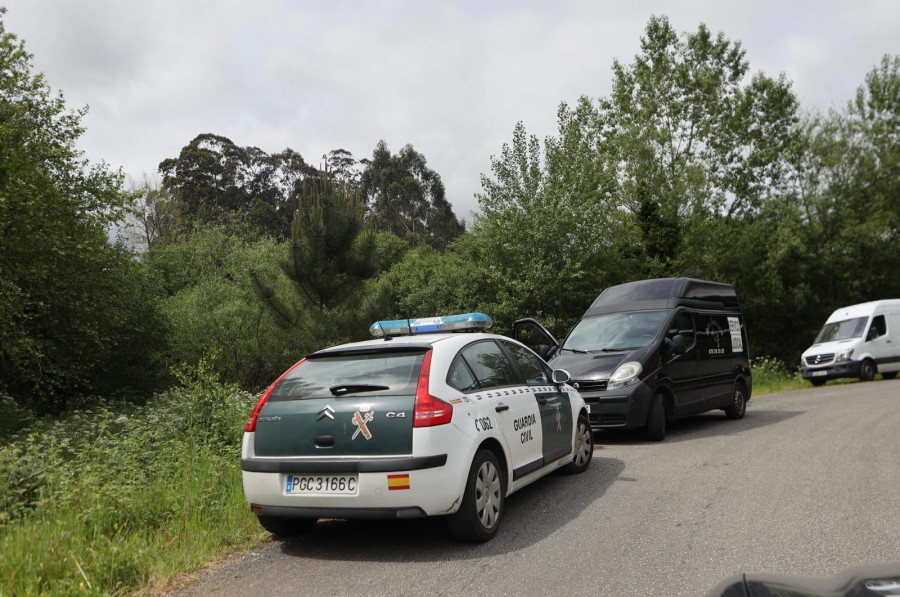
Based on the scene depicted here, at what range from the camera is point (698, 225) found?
1278 inches

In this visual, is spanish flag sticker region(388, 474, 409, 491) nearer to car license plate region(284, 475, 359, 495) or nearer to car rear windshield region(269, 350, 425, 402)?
car license plate region(284, 475, 359, 495)

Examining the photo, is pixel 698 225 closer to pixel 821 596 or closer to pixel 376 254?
pixel 376 254

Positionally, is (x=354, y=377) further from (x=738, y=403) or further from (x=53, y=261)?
Answer: (x=53, y=261)

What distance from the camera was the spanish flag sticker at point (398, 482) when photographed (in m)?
4.95

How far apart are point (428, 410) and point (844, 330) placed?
22.7 metres

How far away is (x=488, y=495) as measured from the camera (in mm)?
5535

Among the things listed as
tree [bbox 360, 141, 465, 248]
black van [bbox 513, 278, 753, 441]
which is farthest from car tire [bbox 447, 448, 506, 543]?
tree [bbox 360, 141, 465, 248]

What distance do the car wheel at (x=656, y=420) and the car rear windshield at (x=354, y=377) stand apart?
19.0 feet

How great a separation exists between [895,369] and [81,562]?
25.3 metres

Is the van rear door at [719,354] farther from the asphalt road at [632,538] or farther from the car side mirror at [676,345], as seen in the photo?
the asphalt road at [632,538]

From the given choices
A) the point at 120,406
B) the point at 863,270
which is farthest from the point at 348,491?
the point at 863,270

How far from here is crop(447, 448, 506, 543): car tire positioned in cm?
520

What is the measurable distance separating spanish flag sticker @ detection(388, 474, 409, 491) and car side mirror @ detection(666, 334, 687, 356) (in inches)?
262

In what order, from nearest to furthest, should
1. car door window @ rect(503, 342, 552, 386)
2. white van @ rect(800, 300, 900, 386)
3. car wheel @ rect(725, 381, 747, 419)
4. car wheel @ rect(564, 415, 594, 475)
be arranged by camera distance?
car door window @ rect(503, 342, 552, 386) → car wheel @ rect(564, 415, 594, 475) → car wheel @ rect(725, 381, 747, 419) → white van @ rect(800, 300, 900, 386)
